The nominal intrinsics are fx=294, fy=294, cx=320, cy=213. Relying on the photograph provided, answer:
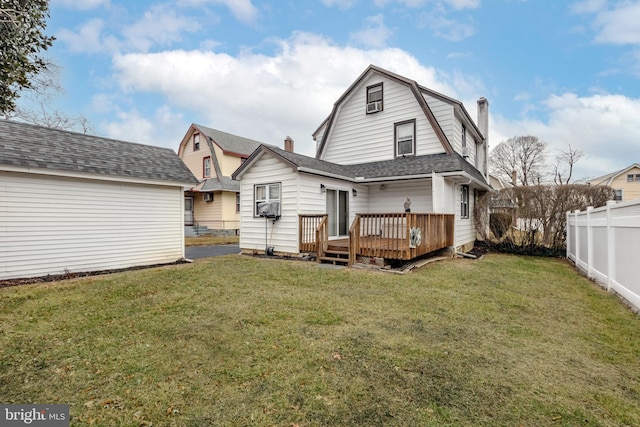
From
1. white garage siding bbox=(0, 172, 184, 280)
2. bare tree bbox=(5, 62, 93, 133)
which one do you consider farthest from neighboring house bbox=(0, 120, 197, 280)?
bare tree bbox=(5, 62, 93, 133)

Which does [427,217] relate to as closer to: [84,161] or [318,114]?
[84,161]

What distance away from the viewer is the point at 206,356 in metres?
3.37

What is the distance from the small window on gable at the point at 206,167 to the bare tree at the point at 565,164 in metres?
34.6

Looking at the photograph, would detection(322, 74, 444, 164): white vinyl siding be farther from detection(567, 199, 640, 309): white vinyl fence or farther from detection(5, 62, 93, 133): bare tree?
detection(5, 62, 93, 133): bare tree

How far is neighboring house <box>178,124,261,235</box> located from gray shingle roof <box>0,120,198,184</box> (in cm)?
1109

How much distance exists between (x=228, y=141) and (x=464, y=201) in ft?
63.1

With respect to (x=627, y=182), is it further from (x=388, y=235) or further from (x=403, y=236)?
(x=388, y=235)

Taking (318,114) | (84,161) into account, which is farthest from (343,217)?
(318,114)

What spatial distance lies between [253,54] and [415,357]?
16225 mm

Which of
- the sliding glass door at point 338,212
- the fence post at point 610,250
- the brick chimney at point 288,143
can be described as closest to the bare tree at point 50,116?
the brick chimney at point 288,143

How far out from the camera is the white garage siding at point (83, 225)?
7.19 meters

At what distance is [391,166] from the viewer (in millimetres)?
12039

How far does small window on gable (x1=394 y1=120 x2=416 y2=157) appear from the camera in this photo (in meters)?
12.5

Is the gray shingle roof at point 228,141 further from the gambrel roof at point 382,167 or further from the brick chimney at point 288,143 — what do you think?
the gambrel roof at point 382,167
